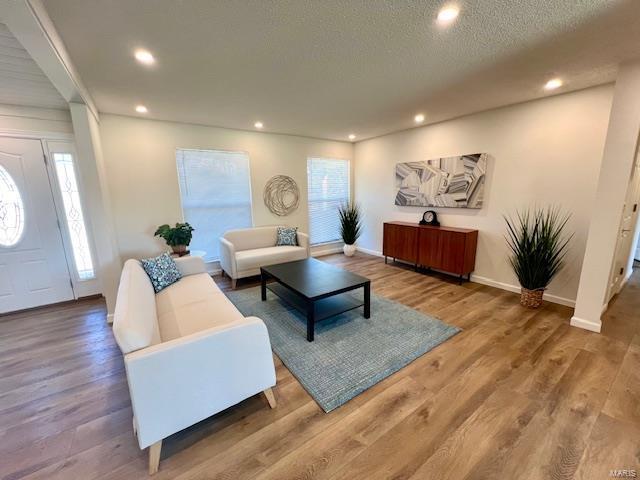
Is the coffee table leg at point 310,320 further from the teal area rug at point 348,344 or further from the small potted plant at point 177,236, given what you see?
the small potted plant at point 177,236

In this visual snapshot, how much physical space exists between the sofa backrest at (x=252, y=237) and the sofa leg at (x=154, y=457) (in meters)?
3.15

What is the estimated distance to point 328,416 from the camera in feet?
5.51

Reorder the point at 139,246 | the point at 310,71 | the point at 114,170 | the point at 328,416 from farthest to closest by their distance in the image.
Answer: the point at 139,246 → the point at 114,170 → the point at 310,71 → the point at 328,416

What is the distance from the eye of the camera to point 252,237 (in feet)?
14.8

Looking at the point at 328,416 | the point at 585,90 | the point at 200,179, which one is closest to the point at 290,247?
the point at 200,179

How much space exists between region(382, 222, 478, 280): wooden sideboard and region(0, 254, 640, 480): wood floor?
1.43 m

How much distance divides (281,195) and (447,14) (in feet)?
12.4

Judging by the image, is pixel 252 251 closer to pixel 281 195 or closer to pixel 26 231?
pixel 281 195

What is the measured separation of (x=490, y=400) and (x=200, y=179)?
448 centimetres

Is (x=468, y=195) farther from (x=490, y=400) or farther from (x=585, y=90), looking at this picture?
(x=490, y=400)

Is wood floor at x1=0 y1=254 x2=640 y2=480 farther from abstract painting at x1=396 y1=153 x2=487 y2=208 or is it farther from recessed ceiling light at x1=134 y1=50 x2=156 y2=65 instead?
recessed ceiling light at x1=134 y1=50 x2=156 y2=65

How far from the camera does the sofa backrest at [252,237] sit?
4355 millimetres

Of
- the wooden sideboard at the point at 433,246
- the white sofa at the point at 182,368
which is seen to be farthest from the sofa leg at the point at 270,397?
the wooden sideboard at the point at 433,246

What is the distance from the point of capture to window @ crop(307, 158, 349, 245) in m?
5.46
